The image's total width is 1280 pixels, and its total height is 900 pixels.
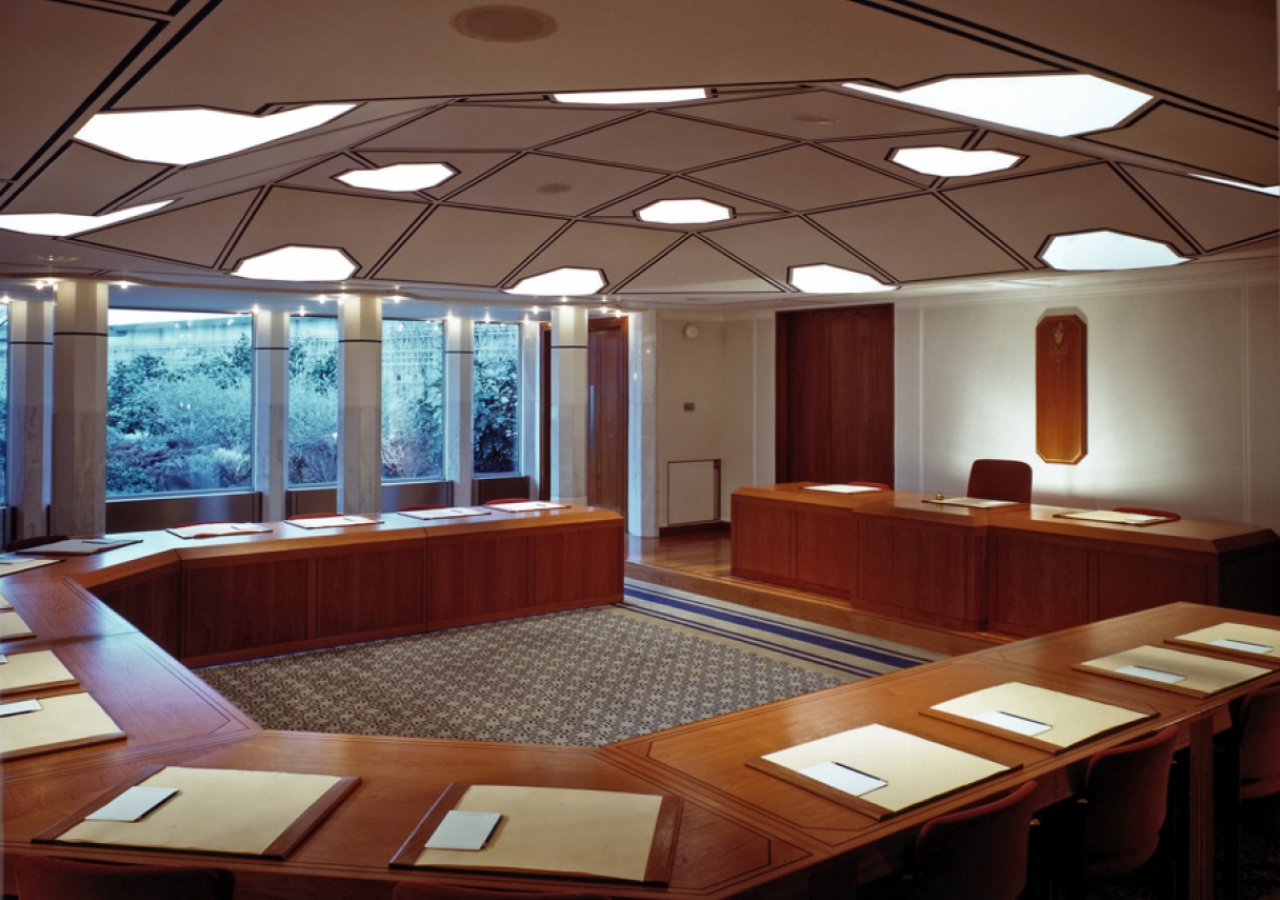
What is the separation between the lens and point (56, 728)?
2.96 meters

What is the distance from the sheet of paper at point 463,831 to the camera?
7.20 feet

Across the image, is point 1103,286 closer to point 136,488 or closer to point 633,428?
point 633,428

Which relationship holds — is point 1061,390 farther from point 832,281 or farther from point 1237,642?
point 1237,642

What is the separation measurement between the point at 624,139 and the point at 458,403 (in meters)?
8.75

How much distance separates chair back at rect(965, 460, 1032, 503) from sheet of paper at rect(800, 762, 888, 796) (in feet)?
20.0

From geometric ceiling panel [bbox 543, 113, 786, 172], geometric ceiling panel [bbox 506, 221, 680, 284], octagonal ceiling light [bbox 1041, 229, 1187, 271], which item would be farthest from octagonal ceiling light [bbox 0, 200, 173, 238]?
octagonal ceiling light [bbox 1041, 229, 1187, 271]

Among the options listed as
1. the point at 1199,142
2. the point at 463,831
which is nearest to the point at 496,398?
the point at 1199,142

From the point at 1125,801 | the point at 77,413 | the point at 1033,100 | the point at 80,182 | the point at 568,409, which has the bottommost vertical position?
the point at 1125,801

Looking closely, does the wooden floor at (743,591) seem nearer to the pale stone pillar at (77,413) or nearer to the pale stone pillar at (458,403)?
the pale stone pillar at (458,403)

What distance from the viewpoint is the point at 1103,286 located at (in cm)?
893

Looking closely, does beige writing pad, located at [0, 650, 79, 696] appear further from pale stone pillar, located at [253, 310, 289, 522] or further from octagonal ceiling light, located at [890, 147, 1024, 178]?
pale stone pillar, located at [253, 310, 289, 522]

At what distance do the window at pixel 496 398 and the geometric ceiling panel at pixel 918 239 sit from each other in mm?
7195

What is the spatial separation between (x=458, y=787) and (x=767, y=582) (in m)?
6.69

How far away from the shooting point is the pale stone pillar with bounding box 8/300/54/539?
10.5 metres
